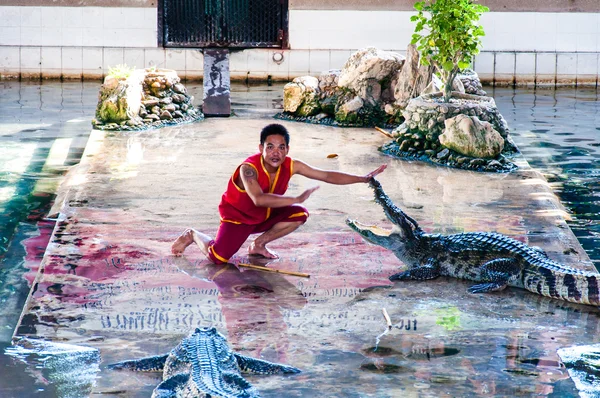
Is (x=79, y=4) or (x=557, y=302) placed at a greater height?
(x=79, y=4)

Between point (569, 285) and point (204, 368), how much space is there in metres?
2.69

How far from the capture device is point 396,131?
11.1m

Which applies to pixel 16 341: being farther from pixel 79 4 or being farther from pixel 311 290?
pixel 79 4

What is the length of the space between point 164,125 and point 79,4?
220 inches

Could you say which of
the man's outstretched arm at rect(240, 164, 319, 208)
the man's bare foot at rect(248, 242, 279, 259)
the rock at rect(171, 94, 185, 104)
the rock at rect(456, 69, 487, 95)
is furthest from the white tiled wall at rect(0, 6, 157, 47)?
the man's outstretched arm at rect(240, 164, 319, 208)

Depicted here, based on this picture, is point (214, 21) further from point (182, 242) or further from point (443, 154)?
point (182, 242)

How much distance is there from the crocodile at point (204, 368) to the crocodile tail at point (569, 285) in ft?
6.73

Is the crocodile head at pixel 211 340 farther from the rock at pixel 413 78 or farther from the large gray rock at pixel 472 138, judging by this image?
the rock at pixel 413 78

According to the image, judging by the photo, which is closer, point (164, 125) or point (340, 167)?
point (340, 167)

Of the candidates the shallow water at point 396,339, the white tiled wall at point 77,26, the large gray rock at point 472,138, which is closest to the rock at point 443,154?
the large gray rock at point 472,138

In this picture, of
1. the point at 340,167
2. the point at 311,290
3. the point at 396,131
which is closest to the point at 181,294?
the point at 311,290

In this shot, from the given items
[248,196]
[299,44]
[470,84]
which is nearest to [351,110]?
[470,84]

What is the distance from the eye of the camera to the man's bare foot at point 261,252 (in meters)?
6.70

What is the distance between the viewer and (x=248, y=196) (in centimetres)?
654
